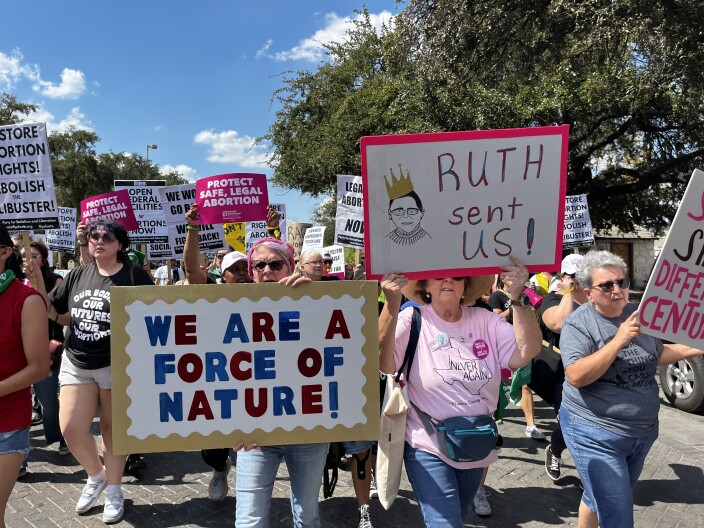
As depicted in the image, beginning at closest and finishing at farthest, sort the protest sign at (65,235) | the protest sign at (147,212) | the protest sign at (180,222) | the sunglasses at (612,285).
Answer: the sunglasses at (612,285)
the protest sign at (180,222)
the protest sign at (147,212)
the protest sign at (65,235)

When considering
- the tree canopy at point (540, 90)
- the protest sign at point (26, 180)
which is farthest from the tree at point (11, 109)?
the protest sign at point (26, 180)

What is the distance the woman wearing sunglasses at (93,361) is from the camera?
400cm

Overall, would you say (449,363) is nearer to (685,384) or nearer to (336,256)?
(685,384)

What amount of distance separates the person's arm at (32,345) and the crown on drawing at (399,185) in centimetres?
188

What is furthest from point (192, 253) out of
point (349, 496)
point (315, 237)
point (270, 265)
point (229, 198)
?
point (315, 237)

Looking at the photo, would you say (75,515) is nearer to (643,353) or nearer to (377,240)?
(377,240)

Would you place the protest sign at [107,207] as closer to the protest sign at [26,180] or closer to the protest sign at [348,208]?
the protest sign at [26,180]

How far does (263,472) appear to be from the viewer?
275 centimetres

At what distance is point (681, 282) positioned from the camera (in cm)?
285

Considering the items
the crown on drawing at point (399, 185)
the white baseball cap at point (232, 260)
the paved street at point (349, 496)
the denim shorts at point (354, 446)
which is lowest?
the paved street at point (349, 496)

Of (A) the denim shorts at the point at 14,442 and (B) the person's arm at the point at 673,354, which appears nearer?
(A) the denim shorts at the point at 14,442

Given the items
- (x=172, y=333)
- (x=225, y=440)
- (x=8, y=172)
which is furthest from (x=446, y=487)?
(x=8, y=172)

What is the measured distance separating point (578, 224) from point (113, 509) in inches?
375

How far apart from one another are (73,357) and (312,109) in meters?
24.2
